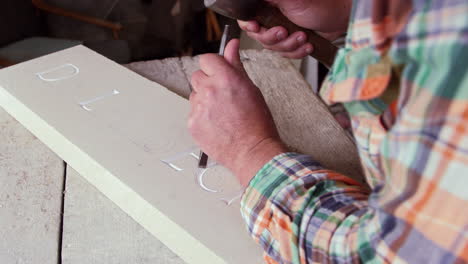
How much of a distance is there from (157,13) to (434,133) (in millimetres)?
2469

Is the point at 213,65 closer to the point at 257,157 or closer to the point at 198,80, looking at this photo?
the point at 198,80

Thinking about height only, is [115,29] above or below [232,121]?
below

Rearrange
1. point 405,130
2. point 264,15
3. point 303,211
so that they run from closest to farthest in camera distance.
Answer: point 405,130 < point 303,211 < point 264,15

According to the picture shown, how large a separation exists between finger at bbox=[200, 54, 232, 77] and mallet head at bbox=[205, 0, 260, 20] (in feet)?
0.29

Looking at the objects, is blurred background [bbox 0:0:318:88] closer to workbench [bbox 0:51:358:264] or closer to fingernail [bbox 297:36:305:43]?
fingernail [bbox 297:36:305:43]

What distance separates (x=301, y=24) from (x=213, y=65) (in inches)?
15.3

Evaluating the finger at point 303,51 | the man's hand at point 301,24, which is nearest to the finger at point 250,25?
the man's hand at point 301,24

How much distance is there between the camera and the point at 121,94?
1.18 metres

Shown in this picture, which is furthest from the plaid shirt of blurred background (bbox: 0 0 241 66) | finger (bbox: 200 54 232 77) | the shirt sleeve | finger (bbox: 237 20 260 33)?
blurred background (bbox: 0 0 241 66)

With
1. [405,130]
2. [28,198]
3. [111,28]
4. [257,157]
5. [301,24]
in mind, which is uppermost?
[405,130]

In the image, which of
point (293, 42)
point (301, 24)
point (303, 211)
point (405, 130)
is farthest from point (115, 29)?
point (405, 130)

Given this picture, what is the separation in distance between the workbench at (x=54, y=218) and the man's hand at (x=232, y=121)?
21 centimetres

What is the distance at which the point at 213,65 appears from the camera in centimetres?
87

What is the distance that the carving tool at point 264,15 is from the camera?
34.7 inches
